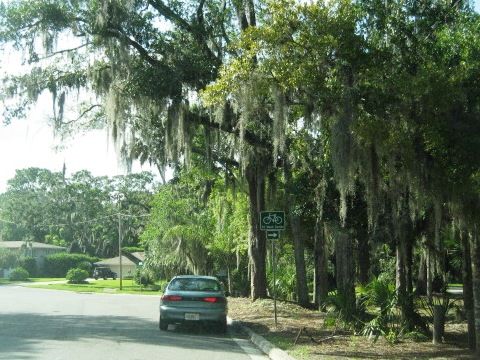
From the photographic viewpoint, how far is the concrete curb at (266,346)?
10.5 metres

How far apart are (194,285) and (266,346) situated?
12.8 feet

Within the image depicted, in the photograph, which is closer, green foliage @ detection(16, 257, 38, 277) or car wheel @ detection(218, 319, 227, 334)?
car wheel @ detection(218, 319, 227, 334)

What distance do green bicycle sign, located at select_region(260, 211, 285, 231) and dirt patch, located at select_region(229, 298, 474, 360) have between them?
2.52 m

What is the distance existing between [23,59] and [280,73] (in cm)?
883

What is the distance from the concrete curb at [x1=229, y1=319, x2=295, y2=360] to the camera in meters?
10.5

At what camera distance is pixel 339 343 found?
12.1 m

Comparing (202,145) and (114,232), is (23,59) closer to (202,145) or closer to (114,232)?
(202,145)

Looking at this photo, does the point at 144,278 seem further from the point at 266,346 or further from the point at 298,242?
the point at 266,346

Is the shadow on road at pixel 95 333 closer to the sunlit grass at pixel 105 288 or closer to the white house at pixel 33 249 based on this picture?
the sunlit grass at pixel 105 288

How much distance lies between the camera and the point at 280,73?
38.1ft

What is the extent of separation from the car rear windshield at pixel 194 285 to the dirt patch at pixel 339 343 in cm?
151

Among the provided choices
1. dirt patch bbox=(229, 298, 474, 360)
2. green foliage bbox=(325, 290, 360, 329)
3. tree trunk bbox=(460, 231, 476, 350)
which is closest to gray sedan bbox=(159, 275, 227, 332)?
dirt patch bbox=(229, 298, 474, 360)

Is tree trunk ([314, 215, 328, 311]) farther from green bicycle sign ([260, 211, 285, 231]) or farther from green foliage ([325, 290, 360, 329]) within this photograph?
green foliage ([325, 290, 360, 329])

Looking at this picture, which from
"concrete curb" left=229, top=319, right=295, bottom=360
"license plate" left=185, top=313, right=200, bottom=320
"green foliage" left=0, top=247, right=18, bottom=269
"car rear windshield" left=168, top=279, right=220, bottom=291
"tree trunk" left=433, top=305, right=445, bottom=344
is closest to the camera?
"concrete curb" left=229, top=319, right=295, bottom=360
